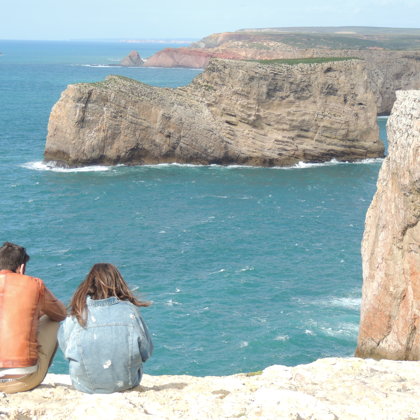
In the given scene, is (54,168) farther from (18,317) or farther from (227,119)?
(18,317)

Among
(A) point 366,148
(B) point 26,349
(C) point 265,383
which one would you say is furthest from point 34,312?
(A) point 366,148

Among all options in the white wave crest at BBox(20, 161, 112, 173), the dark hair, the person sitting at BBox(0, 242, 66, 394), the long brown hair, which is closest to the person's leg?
the person sitting at BBox(0, 242, 66, 394)

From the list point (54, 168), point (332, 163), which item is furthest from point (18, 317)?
point (332, 163)

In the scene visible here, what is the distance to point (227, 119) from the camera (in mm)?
66125

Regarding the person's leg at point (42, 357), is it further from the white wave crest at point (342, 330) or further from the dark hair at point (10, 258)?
the white wave crest at point (342, 330)

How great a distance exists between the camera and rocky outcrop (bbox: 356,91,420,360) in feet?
60.5

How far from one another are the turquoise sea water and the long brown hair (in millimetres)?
16899

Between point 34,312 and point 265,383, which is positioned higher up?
point 34,312

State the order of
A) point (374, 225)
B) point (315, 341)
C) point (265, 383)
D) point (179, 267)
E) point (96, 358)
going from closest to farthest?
point (96, 358)
point (265, 383)
point (374, 225)
point (315, 341)
point (179, 267)

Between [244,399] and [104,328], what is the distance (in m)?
2.20

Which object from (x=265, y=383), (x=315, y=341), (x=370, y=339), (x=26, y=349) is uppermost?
(x=26, y=349)

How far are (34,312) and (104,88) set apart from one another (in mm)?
54038

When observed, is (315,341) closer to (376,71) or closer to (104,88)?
(104,88)

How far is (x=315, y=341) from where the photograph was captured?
27.6 metres
